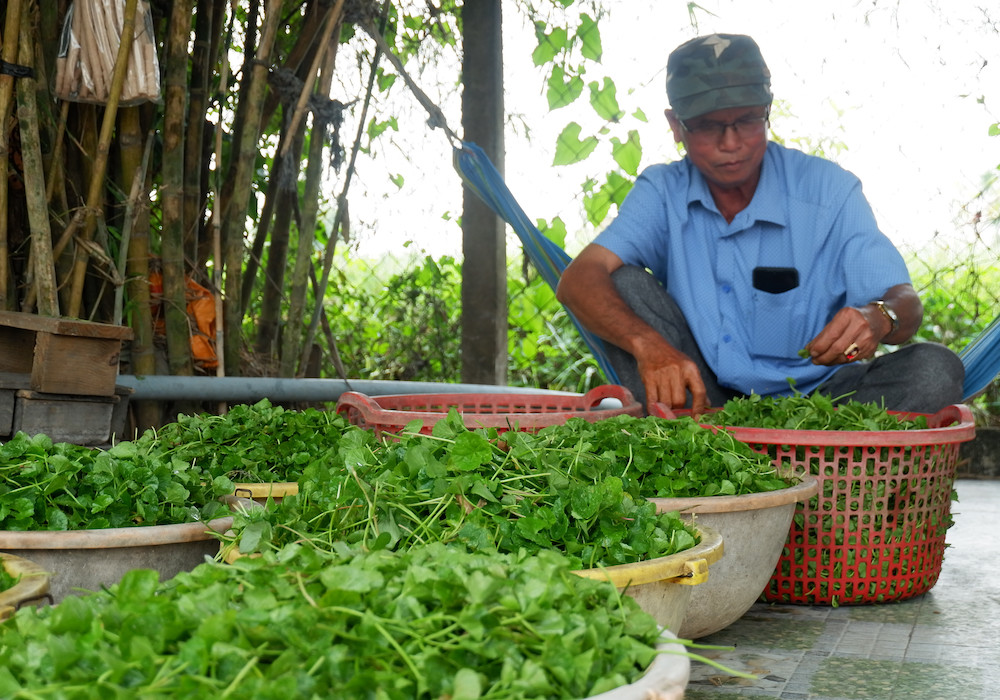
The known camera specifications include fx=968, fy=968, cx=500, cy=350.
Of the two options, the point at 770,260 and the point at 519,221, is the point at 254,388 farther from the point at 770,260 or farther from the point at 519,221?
the point at 770,260

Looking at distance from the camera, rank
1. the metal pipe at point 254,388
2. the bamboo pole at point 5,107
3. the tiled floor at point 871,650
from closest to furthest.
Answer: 1. the tiled floor at point 871,650
2. the bamboo pole at point 5,107
3. the metal pipe at point 254,388

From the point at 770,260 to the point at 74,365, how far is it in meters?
1.81

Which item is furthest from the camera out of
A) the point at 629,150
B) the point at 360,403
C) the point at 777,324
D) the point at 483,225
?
the point at 629,150

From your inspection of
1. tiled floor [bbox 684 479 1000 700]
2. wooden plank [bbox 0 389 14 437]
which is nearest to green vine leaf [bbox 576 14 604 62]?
tiled floor [bbox 684 479 1000 700]

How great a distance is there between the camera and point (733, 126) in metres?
2.62

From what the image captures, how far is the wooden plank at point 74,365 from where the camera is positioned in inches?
81.9

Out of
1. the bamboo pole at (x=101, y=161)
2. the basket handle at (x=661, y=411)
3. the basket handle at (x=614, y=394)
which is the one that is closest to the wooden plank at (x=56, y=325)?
the bamboo pole at (x=101, y=161)

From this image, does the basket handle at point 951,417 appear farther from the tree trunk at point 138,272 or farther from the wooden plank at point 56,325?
the tree trunk at point 138,272

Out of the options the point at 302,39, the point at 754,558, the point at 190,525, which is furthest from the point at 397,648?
the point at 302,39

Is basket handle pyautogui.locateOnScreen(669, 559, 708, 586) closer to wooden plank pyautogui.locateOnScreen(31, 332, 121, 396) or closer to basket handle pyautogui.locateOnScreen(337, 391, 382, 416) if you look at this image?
basket handle pyautogui.locateOnScreen(337, 391, 382, 416)

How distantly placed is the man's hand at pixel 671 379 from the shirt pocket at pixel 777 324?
42 centimetres

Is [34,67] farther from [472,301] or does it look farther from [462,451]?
[462,451]

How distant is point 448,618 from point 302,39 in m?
2.57

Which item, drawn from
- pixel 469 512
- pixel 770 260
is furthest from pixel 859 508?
pixel 469 512
